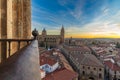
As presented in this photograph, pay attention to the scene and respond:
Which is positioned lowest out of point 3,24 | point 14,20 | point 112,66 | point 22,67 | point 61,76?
point 112,66

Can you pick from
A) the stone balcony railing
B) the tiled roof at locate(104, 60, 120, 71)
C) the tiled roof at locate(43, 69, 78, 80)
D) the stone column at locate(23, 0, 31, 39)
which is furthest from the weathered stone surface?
the tiled roof at locate(104, 60, 120, 71)

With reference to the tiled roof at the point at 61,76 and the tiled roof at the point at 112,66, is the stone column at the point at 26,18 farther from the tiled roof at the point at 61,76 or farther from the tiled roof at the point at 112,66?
the tiled roof at the point at 112,66

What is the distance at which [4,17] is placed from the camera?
9.95 ft

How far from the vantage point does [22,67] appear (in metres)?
1.03

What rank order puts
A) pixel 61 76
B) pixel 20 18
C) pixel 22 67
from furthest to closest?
pixel 61 76 < pixel 20 18 < pixel 22 67

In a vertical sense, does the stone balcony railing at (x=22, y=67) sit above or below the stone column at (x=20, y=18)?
below

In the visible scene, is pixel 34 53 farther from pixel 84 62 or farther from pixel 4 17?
pixel 84 62

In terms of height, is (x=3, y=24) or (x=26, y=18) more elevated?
(x=26, y=18)

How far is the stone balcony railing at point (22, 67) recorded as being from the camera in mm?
945

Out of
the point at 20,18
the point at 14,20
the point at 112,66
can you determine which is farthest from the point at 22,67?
the point at 112,66

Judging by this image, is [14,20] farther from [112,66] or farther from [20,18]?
[112,66]

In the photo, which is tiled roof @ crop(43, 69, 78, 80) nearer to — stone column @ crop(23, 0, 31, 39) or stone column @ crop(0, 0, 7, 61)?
stone column @ crop(23, 0, 31, 39)

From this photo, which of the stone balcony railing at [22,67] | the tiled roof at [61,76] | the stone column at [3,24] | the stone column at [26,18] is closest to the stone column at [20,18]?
the stone column at [26,18]

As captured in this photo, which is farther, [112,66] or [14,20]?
[112,66]
